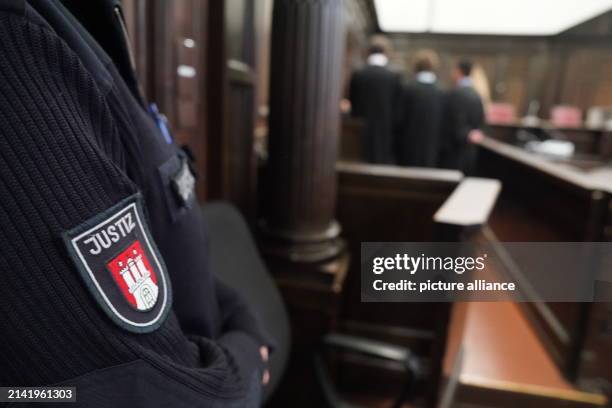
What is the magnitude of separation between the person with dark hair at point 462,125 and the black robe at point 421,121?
0.10 meters

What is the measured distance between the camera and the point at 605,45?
7.32m

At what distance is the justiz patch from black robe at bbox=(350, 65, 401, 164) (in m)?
2.84

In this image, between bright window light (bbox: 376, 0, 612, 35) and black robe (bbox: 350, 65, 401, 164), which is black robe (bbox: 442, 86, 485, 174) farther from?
bright window light (bbox: 376, 0, 612, 35)

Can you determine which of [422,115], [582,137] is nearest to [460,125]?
[422,115]

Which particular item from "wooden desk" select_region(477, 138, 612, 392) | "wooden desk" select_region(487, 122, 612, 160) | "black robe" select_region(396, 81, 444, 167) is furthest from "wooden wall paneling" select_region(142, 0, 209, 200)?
"wooden desk" select_region(487, 122, 612, 160)

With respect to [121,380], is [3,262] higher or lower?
higher

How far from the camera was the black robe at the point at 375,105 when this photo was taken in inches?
126

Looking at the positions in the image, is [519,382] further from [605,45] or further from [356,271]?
[605,45]

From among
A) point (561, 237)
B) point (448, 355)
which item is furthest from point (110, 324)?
point (561, 237)

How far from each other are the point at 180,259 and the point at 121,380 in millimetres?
171

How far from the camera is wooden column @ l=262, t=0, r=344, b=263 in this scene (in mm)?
1300

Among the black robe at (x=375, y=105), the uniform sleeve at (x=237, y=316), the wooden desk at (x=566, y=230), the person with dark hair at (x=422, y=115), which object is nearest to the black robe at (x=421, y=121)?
the person with dark hair at (x=422, y=115)

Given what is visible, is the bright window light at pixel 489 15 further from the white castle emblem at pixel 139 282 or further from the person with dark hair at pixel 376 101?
the white castle emblem at pixel 139 282

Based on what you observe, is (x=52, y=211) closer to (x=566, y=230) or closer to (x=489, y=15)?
(x=566, y=230)
